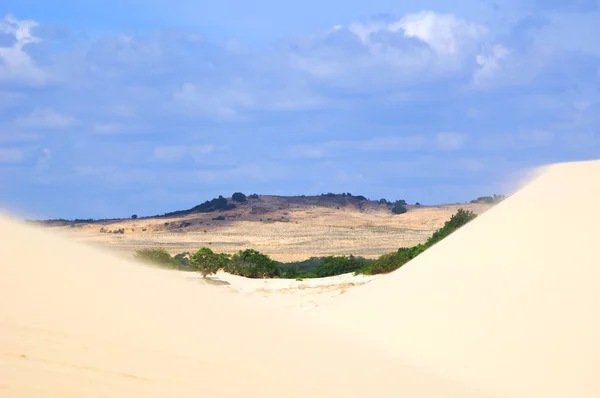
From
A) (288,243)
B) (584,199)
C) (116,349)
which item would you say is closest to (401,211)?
(288,243)

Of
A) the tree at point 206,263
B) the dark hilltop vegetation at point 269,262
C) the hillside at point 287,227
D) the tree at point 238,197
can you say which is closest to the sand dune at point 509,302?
the dark hilltop vegetation at point 269,262

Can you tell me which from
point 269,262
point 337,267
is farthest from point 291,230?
point 269,262

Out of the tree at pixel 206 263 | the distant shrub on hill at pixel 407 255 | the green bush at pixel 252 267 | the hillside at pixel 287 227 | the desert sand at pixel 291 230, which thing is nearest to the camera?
the distant shrub on hill at pixel 407 255

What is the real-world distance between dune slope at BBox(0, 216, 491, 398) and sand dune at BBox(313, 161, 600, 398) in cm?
277

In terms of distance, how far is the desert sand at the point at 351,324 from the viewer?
22.0 feet

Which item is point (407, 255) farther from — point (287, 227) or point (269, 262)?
point (287, 227)

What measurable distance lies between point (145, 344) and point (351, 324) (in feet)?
30.4

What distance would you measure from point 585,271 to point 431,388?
23.0 feet

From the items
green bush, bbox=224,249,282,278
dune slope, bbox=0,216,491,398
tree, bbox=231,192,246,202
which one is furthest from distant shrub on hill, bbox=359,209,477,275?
tree, bbox=231,192,246,202

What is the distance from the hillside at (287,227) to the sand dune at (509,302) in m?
38.7

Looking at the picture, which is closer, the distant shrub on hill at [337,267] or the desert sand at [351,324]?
the desert sand at [351,324]

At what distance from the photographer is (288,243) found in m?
68.4

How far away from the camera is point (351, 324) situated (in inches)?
646

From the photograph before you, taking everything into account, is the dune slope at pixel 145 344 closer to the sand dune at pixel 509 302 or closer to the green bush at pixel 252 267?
the sand dune at pixel 509 302
